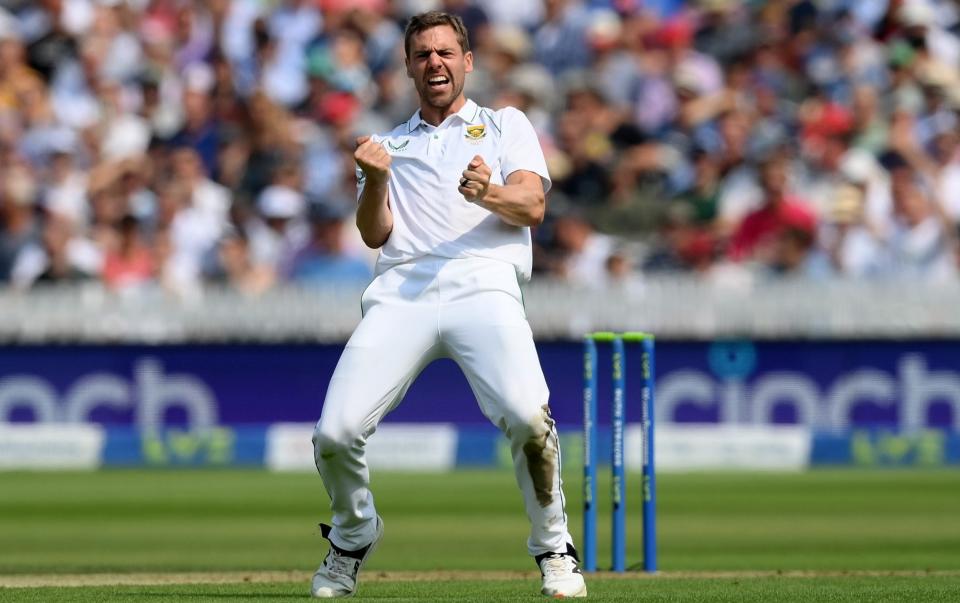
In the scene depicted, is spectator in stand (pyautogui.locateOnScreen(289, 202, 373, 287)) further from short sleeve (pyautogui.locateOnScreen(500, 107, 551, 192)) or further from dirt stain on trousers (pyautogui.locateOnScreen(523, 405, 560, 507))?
dirt stain on trousers (pyautogui.locateOnScreen(523, 405, 560, 507))

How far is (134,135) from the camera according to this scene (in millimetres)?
15984

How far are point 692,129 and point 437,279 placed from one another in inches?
378

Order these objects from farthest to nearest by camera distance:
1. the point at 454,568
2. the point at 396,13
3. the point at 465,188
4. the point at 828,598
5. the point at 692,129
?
the point at 396,13 < the point at 692,129 < the point at 454,568 < the point at 828,598 < the point at 465,188

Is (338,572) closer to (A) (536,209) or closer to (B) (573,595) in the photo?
(B) (573,595)

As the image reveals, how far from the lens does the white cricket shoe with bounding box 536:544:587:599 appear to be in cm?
595

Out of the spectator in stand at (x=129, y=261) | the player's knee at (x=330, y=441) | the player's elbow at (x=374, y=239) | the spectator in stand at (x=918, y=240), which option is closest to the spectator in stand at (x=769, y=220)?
the spectator in stand at (x=918, y=240)

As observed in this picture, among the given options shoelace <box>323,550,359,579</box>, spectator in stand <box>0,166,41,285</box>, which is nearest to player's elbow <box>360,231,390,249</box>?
shoelace <box>323,550,359,579</box>

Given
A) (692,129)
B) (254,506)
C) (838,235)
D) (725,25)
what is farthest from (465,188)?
(725,25)

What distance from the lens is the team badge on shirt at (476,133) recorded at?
6.02 meters

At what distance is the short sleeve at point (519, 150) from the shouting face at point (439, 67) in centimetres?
18

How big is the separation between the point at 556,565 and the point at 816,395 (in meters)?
8.20

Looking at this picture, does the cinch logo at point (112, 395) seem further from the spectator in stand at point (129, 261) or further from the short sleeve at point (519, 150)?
the short sleeve at point (519, 150)

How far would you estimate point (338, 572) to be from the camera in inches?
241

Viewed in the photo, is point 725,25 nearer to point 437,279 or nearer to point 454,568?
point 454,568
